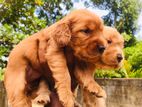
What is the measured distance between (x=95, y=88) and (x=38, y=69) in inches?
6.9

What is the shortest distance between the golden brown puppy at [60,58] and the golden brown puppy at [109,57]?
3cm

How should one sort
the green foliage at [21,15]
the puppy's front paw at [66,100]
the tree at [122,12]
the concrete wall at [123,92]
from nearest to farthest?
the puppy's front paw at [66,100], the concrete wall at [123,92], the green foliage at [21,15], the tree at [122,12]

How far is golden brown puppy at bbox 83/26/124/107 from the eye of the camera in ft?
3.67

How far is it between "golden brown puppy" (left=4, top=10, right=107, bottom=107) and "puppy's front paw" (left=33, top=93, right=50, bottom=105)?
30 mm

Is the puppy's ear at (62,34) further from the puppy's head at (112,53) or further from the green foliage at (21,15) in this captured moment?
the green foliage at (21,15)

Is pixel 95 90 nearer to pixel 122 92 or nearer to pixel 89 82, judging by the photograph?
pixel 89 82

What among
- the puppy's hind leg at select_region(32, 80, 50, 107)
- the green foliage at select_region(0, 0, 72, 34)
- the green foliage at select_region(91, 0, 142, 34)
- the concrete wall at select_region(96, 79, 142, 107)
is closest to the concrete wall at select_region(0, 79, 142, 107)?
the concrete wall at select_region(96, 79, 142, 107)

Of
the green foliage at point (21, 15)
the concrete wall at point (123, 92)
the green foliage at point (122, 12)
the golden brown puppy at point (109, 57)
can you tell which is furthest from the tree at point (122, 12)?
the golden brown puppy at point (109, 57)

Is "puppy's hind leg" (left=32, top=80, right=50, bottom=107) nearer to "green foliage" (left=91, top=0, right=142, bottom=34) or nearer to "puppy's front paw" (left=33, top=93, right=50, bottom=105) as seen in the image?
"puppy's front paw" (left=33, top=93, right=50, bottom=105)

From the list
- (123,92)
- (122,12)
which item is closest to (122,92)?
(123,92)

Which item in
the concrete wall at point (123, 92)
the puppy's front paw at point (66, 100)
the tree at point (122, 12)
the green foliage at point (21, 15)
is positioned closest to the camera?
the puppy's front paw at point (66, 100)

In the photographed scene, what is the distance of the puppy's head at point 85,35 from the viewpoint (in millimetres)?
1093

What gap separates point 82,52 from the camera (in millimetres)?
1105

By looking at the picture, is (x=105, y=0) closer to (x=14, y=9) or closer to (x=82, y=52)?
(x=14, y=9)
